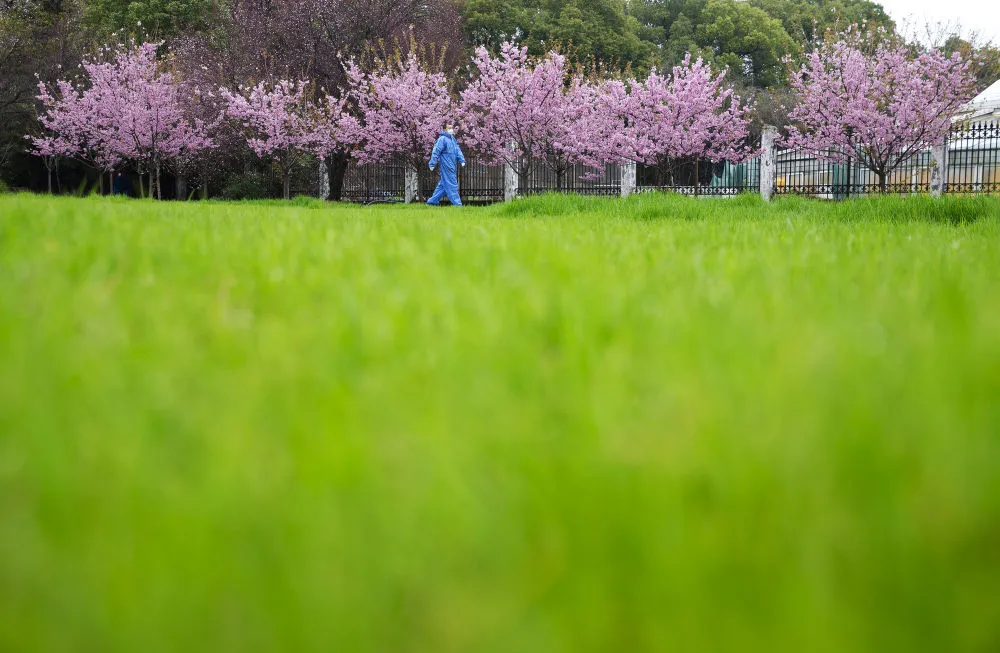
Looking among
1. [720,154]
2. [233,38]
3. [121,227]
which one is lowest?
[121,227]

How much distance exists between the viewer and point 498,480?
88 cm

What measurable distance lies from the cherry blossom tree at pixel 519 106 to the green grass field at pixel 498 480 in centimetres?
2298

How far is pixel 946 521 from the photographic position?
79 centimetres

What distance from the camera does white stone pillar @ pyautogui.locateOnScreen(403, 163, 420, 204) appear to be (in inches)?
1165

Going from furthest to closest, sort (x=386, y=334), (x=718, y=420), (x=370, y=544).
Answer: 1. (x=386, y=334)
2. (x=718, y=420)
3. (x=370, y=544)

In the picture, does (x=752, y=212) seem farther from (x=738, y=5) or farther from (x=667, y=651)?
(x=738, y=5)

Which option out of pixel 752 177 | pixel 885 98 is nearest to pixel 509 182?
pixel 752 177

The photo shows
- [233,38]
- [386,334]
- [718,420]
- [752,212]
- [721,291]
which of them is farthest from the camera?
[233,38]

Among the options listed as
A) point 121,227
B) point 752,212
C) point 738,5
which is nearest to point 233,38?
point 752,212

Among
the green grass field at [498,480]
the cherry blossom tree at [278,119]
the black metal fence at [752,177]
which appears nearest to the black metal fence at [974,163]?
the black metal fence at [752,177]

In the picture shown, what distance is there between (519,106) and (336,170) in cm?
994

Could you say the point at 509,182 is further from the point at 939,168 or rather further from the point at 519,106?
the point at 939,168

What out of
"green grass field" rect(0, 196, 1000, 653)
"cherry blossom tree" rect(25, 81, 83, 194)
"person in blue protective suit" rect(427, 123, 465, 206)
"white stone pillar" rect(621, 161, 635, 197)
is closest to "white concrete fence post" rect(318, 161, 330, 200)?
"cherry blossom tree" rect(25, 81, 83, 194)

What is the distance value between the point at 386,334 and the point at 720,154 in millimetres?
27676
